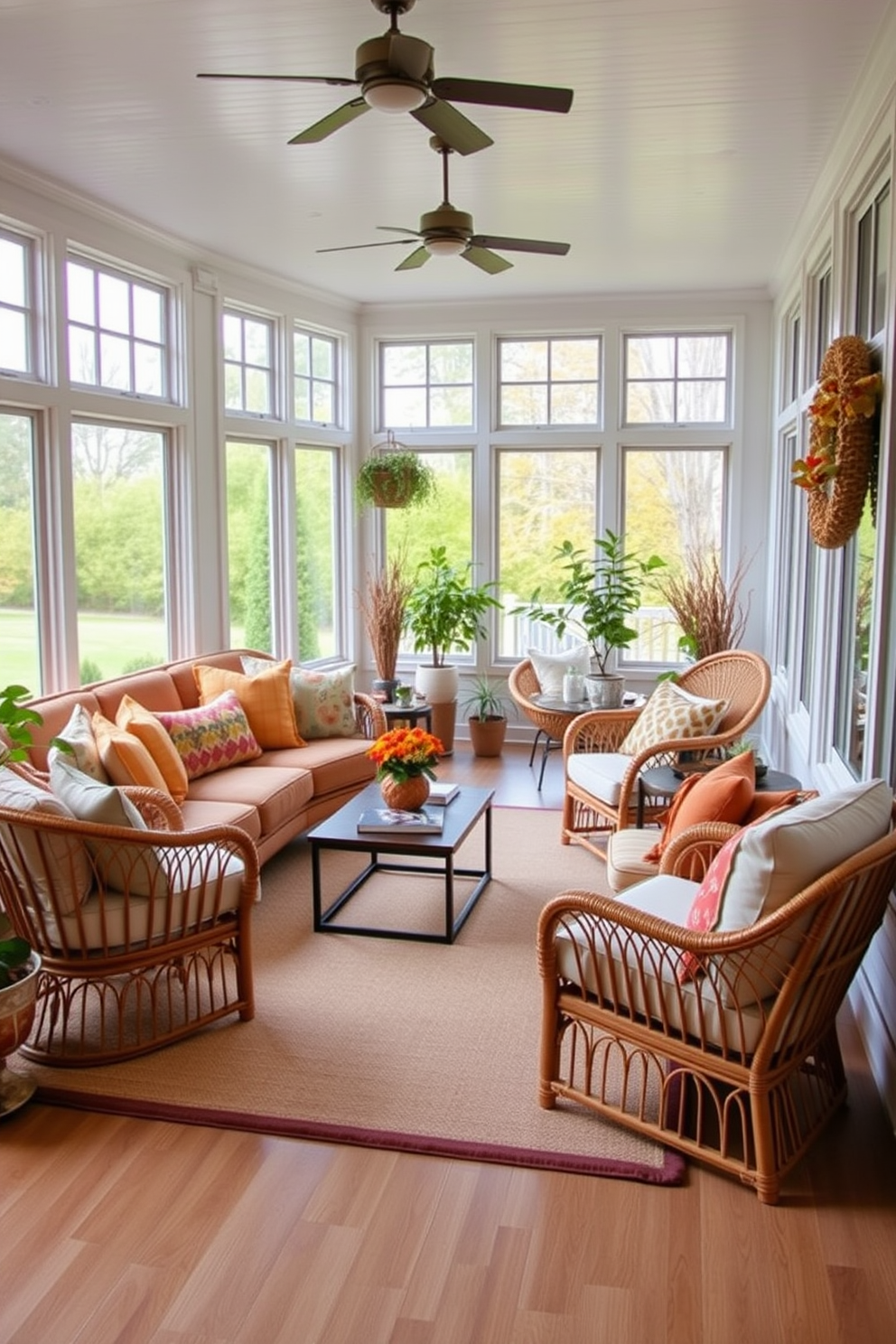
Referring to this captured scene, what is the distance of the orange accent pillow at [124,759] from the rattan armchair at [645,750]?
1935mm

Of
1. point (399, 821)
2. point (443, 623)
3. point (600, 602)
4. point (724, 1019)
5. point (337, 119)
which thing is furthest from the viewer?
point (443, 623)

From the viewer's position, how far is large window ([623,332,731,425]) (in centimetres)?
741

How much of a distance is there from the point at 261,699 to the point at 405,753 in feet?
4.30

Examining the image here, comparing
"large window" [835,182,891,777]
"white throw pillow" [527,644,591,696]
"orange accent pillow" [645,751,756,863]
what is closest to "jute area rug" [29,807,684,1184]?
"orange accent pillow" [645,751,756,863]

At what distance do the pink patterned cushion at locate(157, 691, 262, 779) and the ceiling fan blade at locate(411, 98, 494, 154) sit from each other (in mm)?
2674

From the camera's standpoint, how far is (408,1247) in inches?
94.7

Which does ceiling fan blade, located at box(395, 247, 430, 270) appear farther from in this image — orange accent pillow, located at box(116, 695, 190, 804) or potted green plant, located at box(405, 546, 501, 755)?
potted green plant, located at box(405, 546, 501, 755)

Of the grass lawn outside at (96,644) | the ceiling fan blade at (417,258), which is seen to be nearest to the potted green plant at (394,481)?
the grass lawn outside at (96,644)

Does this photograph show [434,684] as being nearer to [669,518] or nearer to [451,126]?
[669,518]

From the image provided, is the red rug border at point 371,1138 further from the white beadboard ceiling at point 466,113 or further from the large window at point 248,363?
the large window at point 248,363

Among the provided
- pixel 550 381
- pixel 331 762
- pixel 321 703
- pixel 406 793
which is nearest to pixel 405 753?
pixel 406 793

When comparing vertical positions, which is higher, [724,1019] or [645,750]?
[645,750]

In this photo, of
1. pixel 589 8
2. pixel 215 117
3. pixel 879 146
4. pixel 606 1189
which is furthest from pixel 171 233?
pixel 606 1189

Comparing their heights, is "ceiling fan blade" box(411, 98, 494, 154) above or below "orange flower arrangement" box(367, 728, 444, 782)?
above
